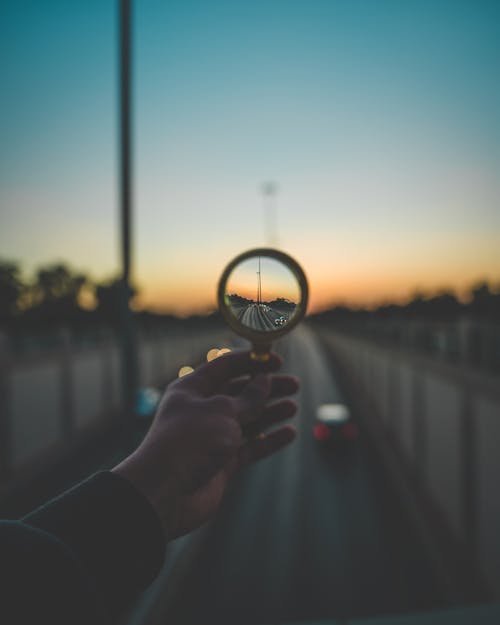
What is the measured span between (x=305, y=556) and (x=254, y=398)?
13.2 m

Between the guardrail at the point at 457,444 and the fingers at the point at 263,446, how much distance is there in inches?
370

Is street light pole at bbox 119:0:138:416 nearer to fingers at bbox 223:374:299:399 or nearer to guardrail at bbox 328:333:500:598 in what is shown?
fingers at bbox 223:374:299:399

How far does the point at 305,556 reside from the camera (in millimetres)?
12680

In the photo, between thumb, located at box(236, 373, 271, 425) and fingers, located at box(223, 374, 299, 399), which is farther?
fingers, located at box(223, 374, 299, 399)

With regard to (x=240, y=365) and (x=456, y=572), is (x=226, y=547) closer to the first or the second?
(x=456, y=572)

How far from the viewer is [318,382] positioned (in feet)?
145

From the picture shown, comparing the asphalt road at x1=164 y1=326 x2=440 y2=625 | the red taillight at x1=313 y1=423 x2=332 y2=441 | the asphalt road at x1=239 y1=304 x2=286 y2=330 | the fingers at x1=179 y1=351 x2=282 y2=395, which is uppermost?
the asphalt road at x1=239 y1=304 x2=286 y2=330

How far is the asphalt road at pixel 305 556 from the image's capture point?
10461 millimetres

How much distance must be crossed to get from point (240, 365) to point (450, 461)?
44.8 ft

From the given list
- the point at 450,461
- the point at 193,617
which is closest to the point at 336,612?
the point at 193,617

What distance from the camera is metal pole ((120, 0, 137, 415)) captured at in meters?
4.62

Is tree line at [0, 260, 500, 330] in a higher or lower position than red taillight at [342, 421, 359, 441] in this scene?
higher

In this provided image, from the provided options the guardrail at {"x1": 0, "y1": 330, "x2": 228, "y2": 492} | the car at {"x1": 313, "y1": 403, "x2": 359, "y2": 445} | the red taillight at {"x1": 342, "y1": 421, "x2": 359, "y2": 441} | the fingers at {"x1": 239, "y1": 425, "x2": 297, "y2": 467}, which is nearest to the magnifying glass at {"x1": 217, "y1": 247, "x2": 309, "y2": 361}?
the fingers at {"x1": 239, "y1": 425, "x2": 297, "y2": 467}

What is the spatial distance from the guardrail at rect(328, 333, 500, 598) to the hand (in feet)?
31.8
